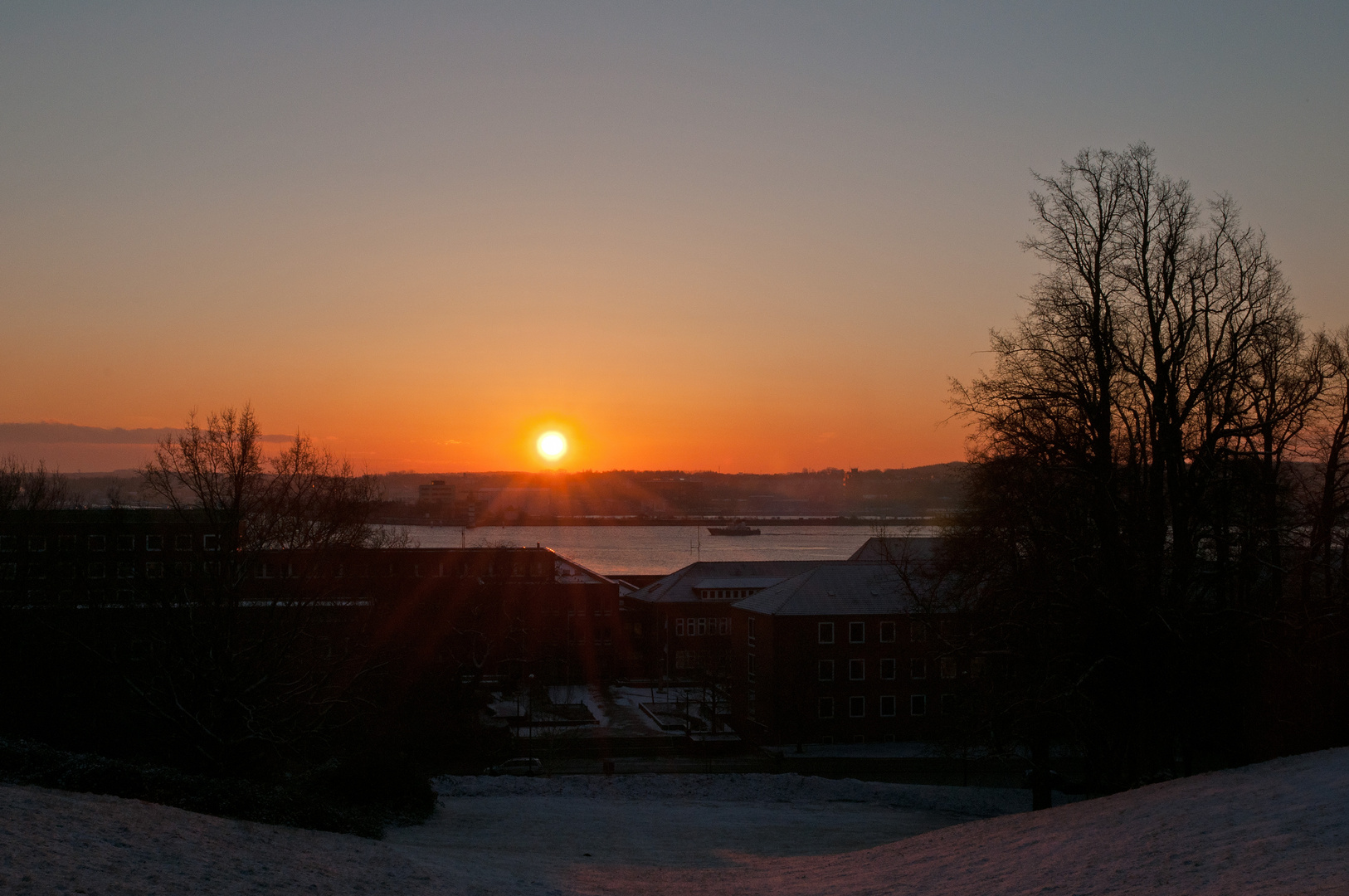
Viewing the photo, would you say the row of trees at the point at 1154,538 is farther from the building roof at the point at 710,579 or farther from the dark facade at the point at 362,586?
the building roof at the point at 710,579

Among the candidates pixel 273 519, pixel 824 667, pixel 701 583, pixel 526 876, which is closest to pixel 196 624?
pixel 273 519

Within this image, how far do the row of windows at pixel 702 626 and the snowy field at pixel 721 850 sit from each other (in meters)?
40.1

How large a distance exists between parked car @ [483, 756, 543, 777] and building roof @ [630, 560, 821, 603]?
30.2 m

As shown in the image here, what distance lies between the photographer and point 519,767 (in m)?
29.5

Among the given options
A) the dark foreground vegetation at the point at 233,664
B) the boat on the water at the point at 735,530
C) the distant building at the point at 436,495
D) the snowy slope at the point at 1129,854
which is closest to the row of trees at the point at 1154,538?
the snowy slope at the point at 1129,854

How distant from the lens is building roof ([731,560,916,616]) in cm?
4100

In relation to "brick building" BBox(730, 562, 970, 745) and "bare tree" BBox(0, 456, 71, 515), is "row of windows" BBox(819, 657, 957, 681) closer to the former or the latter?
"brick building" BBox(730, 562, 970, 745)

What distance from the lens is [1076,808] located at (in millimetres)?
13992

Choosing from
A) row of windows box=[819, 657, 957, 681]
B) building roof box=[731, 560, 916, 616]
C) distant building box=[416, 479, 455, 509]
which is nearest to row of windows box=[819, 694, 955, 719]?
row of windows box=[819, 657, 957, 681]

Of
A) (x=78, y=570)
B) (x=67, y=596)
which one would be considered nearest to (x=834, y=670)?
(x=67, y=596)

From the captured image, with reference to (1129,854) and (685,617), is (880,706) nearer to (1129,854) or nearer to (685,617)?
(685,617)

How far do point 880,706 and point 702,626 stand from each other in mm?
20485

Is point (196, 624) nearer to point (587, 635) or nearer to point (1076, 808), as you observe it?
point (1076, 808)

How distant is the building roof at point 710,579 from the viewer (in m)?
61.6
